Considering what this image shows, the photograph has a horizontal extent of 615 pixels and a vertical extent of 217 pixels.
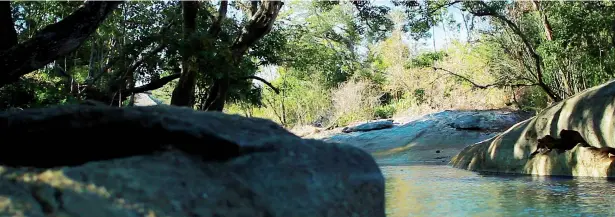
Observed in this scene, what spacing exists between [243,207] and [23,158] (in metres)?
0.84

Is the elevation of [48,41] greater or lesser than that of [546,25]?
lesser

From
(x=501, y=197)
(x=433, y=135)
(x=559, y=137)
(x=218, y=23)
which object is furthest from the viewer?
(x=433, y=135)

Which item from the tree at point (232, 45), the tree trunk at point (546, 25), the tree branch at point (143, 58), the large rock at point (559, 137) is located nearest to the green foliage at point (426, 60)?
the tree trunk at point (546, 25)

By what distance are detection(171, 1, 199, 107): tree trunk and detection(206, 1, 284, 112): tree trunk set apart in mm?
553

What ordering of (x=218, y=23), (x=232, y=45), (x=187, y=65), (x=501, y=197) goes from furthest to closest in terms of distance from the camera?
(x=218, y=23)
(x=232, y=45)
(x=187, y=65)
(x=501, y=197)

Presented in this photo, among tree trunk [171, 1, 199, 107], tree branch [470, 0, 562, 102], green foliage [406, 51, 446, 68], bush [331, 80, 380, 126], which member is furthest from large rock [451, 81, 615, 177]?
green foliage [406, 51, 446, 68]

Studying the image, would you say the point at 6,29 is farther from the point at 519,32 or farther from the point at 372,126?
the point at 372,126

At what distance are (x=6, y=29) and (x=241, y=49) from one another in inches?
217

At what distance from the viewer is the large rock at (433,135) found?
1379 centimetres

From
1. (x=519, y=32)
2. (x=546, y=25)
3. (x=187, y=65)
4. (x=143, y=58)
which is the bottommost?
(x=187, y=65)

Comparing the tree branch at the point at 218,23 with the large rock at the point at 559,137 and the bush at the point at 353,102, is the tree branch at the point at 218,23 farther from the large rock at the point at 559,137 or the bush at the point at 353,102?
the bush at the point at 353,102

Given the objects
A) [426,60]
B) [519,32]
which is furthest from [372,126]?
[426,60]

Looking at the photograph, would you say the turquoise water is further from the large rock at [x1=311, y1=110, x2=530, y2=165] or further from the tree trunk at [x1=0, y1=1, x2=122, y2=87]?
the large rock at [x1=311, y1=110, x2=530, y2=165]

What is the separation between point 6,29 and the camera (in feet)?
18.4
